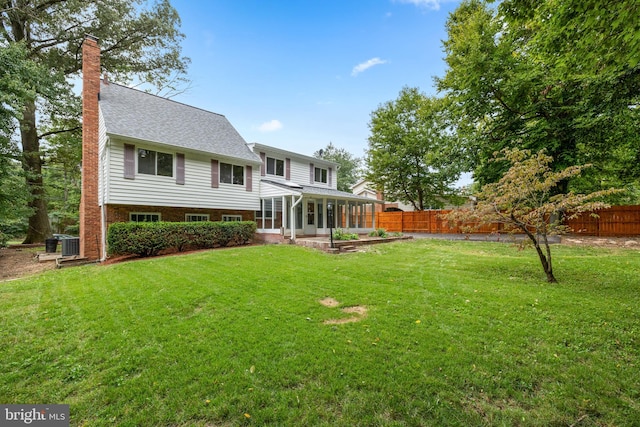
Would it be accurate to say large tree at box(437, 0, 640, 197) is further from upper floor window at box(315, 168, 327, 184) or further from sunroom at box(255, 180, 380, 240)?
upper floor window at box(315, 168, 327, 184)

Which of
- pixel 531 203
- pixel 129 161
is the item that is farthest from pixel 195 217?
pixel 531 203

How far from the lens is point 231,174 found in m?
14.4

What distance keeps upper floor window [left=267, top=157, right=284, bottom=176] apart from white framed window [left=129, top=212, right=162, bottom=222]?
667 centimetres

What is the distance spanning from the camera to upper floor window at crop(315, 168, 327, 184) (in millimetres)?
19641

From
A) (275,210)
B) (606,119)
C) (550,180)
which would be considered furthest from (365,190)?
(550,180)

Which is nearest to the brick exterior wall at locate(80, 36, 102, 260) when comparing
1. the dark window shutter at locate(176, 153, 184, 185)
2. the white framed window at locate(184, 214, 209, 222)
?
the dark window shutter at locate(176, 153, 184, 185)

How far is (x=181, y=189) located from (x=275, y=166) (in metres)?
6.17

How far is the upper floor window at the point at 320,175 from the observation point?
64.4 ft

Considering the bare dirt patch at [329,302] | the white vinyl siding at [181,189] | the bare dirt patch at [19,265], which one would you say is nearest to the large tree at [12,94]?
the bare dirt patch at [19,265]

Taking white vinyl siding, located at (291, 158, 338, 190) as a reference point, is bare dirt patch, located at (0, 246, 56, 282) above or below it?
below

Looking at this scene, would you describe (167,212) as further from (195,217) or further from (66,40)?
(66,40)

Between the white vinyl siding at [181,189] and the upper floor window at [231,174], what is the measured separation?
Result: 0.25 metres

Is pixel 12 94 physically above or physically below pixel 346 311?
above

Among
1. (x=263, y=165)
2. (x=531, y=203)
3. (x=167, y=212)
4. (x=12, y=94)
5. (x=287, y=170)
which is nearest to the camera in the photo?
(x=531, y=203)
